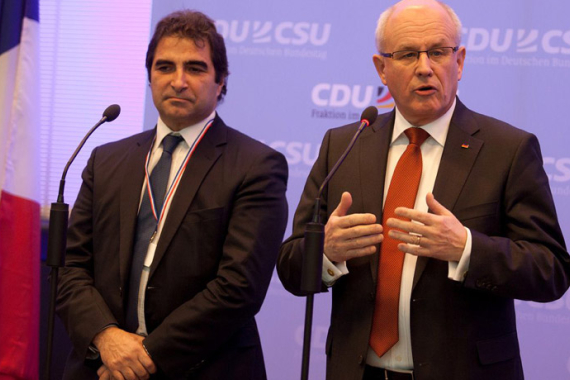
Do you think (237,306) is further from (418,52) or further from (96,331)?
(418,52)

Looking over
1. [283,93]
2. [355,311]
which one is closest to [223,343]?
[355,311]

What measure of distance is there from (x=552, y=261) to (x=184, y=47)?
160cm

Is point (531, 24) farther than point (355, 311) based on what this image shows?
Yes

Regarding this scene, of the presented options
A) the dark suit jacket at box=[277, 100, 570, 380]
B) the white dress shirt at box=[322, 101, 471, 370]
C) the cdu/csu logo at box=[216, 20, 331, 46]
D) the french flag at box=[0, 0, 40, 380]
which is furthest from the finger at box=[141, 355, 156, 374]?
the cdu/csu logo at box=[216, 20, 331, 46]

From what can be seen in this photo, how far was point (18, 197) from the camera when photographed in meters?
4.09

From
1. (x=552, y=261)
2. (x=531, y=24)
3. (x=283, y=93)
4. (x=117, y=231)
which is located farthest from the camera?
(x=283, y=93)

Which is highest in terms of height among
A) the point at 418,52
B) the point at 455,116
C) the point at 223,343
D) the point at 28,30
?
the point at 28,30

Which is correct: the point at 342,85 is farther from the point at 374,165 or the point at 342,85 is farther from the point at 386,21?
the point at 374,165

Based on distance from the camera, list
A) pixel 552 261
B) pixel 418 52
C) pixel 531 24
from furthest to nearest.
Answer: pixel 531 24 < pixel 418 52 < pixel 552 261

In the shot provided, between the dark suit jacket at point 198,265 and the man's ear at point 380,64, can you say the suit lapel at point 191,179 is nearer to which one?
the dark suit jacket at point 198,265

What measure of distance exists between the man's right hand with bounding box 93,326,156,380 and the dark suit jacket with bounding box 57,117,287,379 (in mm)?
38

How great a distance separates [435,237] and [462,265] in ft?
0.43

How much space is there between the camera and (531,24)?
3.83 m

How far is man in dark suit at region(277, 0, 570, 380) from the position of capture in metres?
2.06
